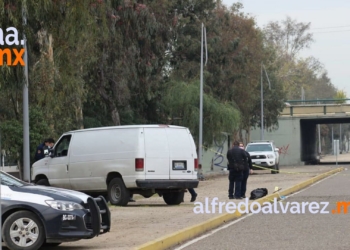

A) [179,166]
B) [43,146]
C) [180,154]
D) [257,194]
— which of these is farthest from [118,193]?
[257,194]

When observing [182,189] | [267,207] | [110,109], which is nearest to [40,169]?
[182,189]

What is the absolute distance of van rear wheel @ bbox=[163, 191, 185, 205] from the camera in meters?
22.8

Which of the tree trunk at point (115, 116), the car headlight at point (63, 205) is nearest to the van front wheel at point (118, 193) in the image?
the car headlight at point (63, 205)

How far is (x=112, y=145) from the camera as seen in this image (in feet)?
72.0

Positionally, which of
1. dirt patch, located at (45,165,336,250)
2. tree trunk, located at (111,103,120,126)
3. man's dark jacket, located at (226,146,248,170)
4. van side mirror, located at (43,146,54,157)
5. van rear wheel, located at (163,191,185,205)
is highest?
tree trunk, located at (111,103,120,126)

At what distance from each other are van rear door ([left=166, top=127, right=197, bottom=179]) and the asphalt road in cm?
284

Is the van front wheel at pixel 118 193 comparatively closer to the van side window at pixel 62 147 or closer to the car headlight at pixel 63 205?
the van side window at pixel 62 147

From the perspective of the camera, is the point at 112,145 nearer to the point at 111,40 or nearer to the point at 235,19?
the point at 111,40

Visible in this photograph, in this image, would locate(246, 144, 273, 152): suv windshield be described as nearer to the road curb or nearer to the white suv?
the white suv

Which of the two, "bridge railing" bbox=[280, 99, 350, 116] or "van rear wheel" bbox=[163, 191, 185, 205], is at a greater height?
"bridge railing" bbox=[280, 99, 350, 116]

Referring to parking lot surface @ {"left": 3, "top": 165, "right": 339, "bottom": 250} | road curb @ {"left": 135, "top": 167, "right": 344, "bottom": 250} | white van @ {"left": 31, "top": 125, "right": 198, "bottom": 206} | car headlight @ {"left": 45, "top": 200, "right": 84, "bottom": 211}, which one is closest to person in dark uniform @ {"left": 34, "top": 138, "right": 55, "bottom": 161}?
white van @ {"left": 31, "top": 125, "right": 198, "bottom": 206}

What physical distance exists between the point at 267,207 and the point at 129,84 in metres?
20.1

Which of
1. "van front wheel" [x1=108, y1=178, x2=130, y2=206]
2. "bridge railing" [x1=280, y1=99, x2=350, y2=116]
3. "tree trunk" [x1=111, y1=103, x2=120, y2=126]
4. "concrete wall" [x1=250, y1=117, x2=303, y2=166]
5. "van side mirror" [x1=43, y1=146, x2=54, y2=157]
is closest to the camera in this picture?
"van front wheel" [x1=108, y1=178, x2=130, y2=206]

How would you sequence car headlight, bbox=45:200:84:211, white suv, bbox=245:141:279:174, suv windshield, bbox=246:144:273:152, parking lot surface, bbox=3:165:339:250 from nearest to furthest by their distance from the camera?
car headlight, bbox=45:200:84:211, parking lot surface, bbox=3:165:339:250, white suv, bbox=245:141:279:174, suv windshield, bbox=246:144:273:152
